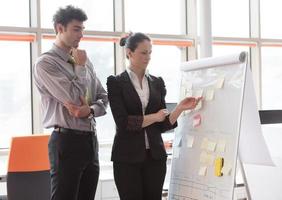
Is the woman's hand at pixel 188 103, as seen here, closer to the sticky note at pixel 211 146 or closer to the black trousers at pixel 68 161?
the sticky note at pixel 211 146

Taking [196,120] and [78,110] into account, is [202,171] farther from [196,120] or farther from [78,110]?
[78,110]

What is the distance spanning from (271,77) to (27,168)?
13.2 feet

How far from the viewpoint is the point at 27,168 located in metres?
3.18

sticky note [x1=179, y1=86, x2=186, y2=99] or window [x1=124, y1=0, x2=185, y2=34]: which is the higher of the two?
window [x1=124, y1=0, x2=185, y2=34]

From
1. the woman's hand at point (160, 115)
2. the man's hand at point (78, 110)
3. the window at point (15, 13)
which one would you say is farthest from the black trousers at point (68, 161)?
the window at point (15, 13)

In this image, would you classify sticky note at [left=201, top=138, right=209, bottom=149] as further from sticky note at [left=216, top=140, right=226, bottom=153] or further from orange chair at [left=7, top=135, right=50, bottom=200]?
orange chair at [left=7, top=135, right=50, bottom=200]

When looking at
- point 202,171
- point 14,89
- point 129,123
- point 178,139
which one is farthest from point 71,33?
point 14,89

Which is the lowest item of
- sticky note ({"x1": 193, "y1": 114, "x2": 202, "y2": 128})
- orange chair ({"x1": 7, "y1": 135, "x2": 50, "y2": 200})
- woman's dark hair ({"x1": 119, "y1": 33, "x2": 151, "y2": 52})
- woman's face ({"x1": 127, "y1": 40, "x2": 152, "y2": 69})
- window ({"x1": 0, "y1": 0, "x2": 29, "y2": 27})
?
orange chair ({"x1": 7, "y1": 135, "x2": 50, "y2": 200})

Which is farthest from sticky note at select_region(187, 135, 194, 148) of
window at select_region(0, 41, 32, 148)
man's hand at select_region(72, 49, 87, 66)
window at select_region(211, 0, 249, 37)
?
window at select_region(211, 0, 249, 37)

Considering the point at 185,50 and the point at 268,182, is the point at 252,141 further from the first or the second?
the point at 185,50

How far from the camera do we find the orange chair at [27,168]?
3.16m

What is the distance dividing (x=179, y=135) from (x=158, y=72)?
7.99ft

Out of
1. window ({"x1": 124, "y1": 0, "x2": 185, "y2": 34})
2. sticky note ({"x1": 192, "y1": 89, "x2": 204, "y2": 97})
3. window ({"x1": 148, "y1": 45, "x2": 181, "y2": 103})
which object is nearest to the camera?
sticky note ({"x1": 192, "y1": 89, "x2": 204, "y2": 97})

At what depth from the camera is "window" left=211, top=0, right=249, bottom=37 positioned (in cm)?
566
